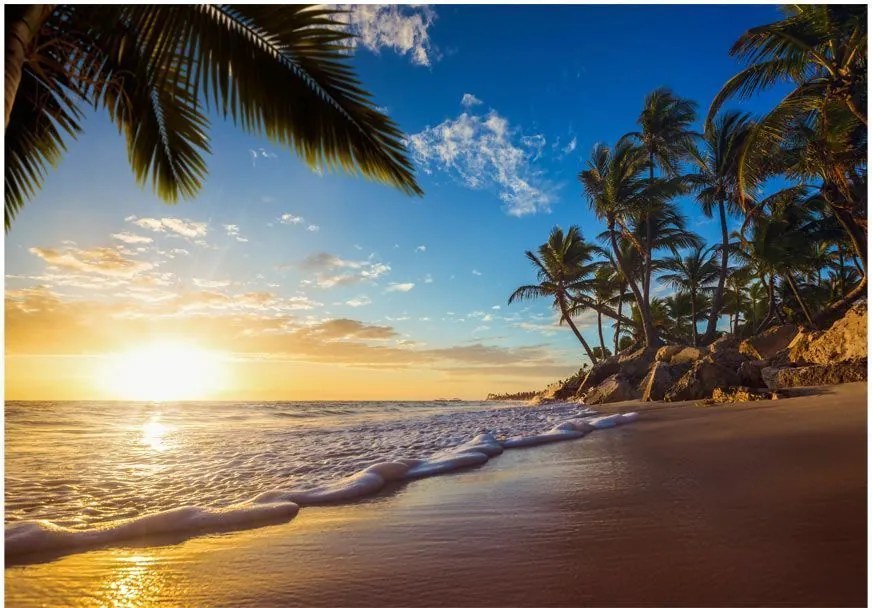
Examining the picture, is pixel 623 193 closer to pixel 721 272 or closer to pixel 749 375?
pixel 721 272

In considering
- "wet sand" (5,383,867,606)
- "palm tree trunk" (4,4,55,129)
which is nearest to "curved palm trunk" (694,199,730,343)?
"wet sand" (5,383,867,606)

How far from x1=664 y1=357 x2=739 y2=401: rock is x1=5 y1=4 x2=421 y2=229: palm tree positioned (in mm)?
11328

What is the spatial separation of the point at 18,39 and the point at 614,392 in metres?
16.4

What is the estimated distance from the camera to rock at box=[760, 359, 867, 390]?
1033cm

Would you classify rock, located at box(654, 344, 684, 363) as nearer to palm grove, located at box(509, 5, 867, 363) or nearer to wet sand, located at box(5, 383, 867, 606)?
palm grove, located at box(509, 5, 867, 363)

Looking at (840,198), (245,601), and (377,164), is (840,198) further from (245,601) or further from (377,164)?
(245,601)

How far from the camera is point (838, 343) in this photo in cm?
1298

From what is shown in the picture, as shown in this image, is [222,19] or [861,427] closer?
[222,19]

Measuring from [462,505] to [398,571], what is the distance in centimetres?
112

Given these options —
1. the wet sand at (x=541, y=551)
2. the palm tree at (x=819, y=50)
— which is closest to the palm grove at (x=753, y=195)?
the palm tree at (x=819, y=50)

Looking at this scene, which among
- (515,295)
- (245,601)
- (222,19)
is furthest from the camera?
(515,295)

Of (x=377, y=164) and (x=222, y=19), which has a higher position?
(x=222, y=19)

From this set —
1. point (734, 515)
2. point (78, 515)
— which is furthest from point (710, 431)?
point (78, 515)

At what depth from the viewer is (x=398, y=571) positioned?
6.61 feet
